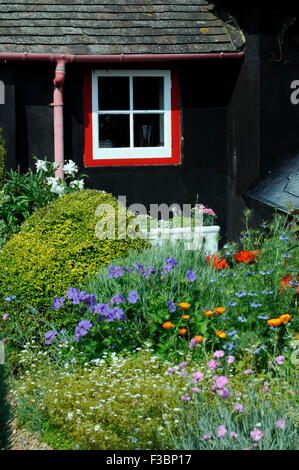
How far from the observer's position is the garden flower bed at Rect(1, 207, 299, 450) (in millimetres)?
3283

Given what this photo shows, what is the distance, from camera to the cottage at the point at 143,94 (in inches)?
319

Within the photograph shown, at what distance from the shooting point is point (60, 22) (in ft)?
27.2

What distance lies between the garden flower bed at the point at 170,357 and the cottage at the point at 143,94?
9.80ft

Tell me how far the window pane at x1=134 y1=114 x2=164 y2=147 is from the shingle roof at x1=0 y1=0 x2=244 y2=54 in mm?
1037

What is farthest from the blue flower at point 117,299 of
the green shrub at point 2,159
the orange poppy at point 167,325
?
the green shrub at point 2,159

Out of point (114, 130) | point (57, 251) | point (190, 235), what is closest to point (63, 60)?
point (114, 130)

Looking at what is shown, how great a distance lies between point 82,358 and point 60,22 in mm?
5492

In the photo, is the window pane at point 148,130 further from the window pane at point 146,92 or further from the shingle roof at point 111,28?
the shingle roof at point 111,28

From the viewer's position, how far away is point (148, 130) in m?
8.88

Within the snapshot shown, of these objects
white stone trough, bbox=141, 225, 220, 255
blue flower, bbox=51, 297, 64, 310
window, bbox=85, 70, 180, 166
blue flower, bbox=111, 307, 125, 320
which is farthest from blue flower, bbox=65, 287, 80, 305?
window, bbox=85, 70, 180, 166

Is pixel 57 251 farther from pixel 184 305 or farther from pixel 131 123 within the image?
pixel 131 123

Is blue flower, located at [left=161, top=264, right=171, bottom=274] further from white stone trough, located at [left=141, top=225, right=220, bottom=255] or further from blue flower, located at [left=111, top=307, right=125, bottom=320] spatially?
white stone trough, located at [left=141, top=225, right=220, bottom=255]
